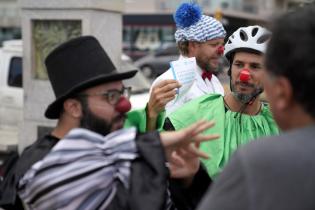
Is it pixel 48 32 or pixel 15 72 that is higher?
pixel 48 32

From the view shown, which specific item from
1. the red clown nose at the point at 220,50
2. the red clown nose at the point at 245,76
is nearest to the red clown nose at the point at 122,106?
the red clown nose at the point at 245,76

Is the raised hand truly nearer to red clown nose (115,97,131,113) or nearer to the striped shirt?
the striped shirt

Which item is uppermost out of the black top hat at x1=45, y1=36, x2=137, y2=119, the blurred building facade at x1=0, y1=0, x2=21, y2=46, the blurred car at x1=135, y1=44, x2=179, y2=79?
the black top hat at x1=45, y1=36, x2=137, y2=119

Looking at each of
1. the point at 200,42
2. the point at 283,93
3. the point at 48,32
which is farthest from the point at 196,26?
the point at 48,32

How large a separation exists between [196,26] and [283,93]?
2601mm

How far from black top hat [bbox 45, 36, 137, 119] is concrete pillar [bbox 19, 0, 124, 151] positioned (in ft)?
15.2

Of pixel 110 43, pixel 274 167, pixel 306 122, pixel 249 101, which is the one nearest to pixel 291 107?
pixel 306 122

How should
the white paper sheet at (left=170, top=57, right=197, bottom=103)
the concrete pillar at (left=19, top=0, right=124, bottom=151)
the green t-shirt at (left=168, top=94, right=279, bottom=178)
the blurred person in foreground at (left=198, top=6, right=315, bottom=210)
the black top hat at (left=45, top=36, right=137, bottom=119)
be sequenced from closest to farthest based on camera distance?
1. the blurred person in foreground at (left=198, top=6, right=315, bottom=210)
2. the black top hat at (left=45, top=36, right=137, bottom=119)
3. the green t-shirt at (left=168, top=94, right=279, bottom=178)
4. the white paper sheet at (left=170, top=57, right=197, bottom=103)
5. the concrete pillar at (left=19, top=0, right=124, bottom=151)

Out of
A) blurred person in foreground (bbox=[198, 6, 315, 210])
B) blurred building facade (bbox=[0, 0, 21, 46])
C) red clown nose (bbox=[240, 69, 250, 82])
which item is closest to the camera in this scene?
blurred person in foreground (bbox=[198, 6, 315, 210])

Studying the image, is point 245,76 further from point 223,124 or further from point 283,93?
point 283,93

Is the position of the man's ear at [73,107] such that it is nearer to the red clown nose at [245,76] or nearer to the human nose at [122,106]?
the human nose at [122,106]

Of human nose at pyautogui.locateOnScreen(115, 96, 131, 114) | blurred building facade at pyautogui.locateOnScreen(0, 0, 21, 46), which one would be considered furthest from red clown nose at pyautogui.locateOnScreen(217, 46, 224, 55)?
blurred building facade at pyautogui.locateOnScreen(0, 0, 21, 46)

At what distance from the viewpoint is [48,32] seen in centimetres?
729

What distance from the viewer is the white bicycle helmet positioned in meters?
2.93
